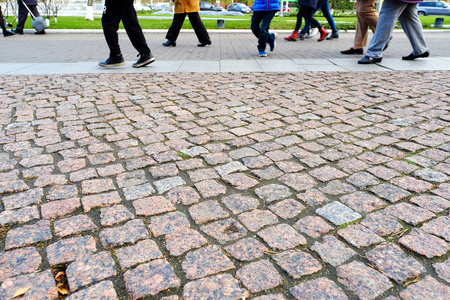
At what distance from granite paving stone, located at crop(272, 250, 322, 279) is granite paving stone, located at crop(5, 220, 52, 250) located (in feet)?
3.93

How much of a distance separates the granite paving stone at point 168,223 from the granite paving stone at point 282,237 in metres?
0.43

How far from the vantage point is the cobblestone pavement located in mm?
1655

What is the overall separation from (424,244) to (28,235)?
203cm

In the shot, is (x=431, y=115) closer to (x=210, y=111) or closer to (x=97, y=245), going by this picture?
(x=210, y=111)

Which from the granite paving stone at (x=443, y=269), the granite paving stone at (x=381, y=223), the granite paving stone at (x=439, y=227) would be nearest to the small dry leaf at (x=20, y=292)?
the granite paving stone at (x=381, y=223)

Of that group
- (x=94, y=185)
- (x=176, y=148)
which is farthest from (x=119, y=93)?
(x=94, y=185)

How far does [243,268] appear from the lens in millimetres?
1716

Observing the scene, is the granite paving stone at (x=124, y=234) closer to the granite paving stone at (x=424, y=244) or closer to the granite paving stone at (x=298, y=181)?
the granite paving stone at (x=298, y=181)

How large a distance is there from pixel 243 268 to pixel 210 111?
8.19 feet

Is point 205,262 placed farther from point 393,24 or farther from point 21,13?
point 21,13

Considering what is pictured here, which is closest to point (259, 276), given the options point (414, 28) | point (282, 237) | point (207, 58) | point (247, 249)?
point (247, 249)

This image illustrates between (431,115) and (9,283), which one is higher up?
(431,115)

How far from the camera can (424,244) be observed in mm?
1850

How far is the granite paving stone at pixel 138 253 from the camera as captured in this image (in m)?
1.76
